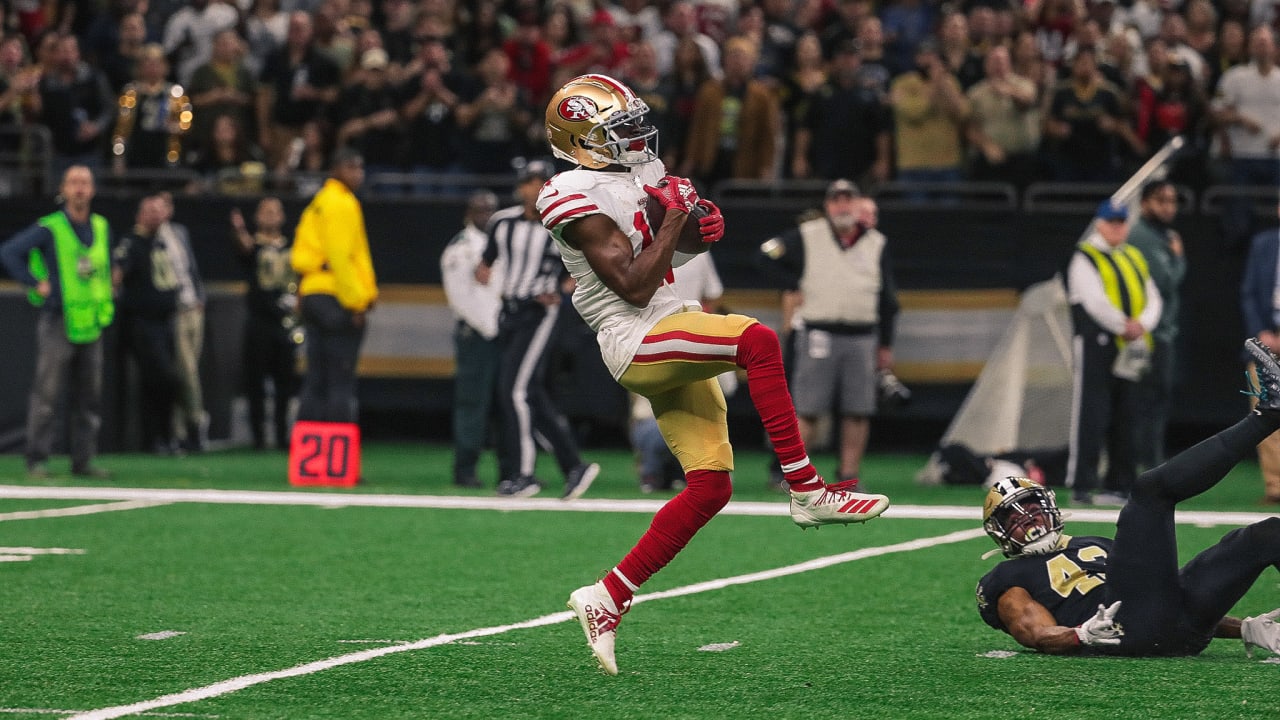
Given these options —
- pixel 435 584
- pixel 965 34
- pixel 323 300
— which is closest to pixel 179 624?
pixel 435 584

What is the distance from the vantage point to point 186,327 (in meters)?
15.0

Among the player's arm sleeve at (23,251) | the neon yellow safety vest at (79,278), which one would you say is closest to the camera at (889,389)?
the neon yellow safety vest at (79,278)

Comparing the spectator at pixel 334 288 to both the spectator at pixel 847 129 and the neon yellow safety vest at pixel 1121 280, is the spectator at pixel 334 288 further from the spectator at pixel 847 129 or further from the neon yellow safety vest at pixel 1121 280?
the neon yellow safety vest at pixel 1121 280

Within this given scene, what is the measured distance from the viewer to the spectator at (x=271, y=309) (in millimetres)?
15188

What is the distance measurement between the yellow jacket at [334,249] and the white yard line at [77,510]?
6.43 ft

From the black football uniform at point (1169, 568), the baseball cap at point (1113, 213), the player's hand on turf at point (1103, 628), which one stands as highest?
the baseball cap at point (1113, 213)

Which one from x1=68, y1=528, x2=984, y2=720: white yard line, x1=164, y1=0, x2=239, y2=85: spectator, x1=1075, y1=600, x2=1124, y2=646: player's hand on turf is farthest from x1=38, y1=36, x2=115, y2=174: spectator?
x1=1075, y1=600, x2=1124, y2=646: player's hand on turf

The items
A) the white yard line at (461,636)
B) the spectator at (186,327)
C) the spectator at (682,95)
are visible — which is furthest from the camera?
the spectator at (682,95)

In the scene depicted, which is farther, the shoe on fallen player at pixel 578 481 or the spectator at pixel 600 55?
the spectator at pixel 600 55

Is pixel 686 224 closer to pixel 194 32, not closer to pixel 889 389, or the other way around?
pixel 889 389

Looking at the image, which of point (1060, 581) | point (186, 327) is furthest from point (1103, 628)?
point (186, 327)

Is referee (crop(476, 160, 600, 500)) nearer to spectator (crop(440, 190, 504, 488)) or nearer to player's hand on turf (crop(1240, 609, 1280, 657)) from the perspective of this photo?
spectator (crop(440, 190, 504, 488))

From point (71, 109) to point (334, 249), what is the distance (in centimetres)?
552

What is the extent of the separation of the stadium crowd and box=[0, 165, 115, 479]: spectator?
12.0ft
